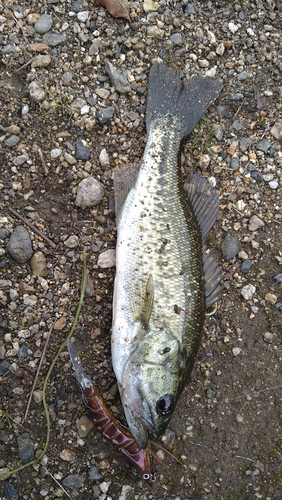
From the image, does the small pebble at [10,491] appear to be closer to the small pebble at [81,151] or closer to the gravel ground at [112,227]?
the gravel ground at [112,227]

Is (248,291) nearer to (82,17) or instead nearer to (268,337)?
(268,337)

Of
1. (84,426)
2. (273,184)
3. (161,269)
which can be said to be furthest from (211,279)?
(84,426)

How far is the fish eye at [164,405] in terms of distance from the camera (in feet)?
12.3

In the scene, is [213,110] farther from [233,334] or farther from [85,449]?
[85,449]

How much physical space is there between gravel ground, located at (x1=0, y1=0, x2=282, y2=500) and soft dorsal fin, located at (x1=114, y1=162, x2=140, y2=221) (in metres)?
0.14

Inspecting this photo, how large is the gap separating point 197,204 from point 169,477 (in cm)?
241

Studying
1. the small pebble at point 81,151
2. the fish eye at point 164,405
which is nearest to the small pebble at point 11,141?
the small pebble at point 81,151

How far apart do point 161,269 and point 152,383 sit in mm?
928

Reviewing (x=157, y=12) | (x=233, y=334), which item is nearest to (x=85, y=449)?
(x=233, y=334)

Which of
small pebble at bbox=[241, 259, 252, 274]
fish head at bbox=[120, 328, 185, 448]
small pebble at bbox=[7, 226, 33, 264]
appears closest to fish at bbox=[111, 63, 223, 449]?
fish head at bbox=[120, 328, 185, 448]

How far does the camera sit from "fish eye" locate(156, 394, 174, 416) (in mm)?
3736

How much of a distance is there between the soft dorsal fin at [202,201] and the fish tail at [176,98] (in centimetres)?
47

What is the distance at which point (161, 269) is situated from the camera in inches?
157

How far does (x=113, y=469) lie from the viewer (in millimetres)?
4035
